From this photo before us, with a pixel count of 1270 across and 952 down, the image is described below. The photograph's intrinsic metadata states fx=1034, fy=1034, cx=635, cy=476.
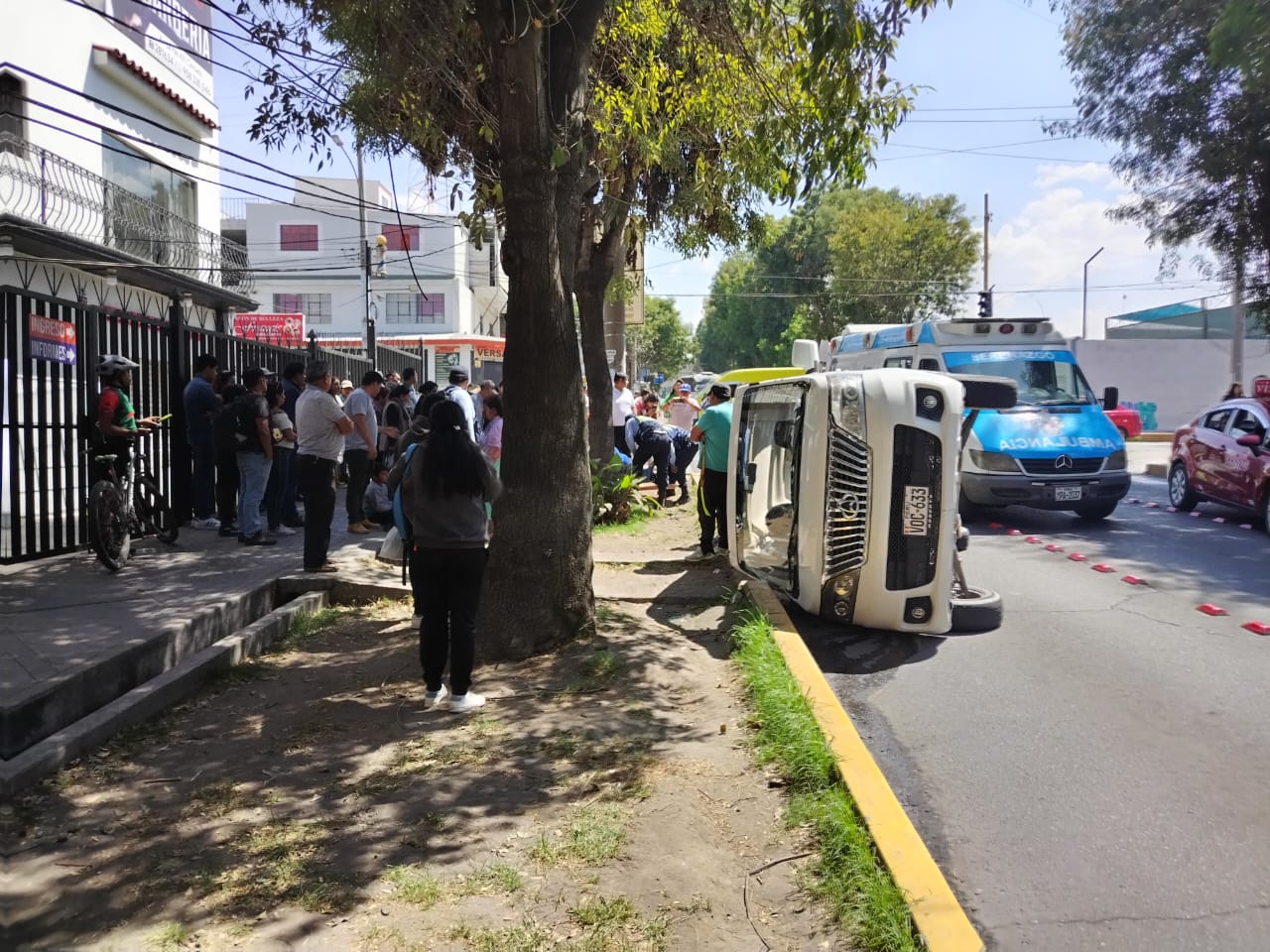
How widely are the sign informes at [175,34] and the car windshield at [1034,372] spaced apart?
11.7 meters

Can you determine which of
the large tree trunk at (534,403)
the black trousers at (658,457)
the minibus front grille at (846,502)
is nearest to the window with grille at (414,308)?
the black trousers at (658,457)

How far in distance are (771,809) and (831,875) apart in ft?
2.16

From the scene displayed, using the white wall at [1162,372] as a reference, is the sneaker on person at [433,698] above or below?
below

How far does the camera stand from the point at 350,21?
845 centimetres

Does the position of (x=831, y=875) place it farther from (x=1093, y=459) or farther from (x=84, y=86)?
(x=84, y=86)

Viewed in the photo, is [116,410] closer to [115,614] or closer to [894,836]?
[115,614]

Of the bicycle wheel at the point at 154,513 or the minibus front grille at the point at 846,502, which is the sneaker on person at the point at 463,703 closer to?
the minibus front grille at the point at 846,502

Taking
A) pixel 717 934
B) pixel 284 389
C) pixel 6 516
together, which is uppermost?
pixel 284 389

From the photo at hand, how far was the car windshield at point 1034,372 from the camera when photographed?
43.6 ft

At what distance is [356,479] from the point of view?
10.8 metres

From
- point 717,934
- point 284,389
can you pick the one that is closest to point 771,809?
point 717,934

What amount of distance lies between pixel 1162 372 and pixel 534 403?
1492 inches

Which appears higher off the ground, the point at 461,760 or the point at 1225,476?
the point at 1225,476

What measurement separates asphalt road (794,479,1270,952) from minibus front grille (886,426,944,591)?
0.69m
